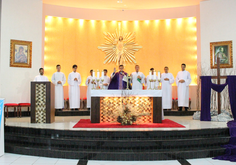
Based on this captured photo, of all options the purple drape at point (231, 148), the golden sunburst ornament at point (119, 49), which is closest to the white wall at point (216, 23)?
the golden sunburst ornament at point (119, 49)

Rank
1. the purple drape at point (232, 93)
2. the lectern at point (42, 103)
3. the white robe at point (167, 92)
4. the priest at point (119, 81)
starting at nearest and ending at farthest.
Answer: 1. the lectern at point (42, 103)
2. the purple drape at point (232, 93)
3. the priest at point (119, 81)
4. the white robe at point (167, 92)

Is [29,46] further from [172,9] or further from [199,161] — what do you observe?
[199,161]

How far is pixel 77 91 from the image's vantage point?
10.2 m

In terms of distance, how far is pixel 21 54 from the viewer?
974 cm

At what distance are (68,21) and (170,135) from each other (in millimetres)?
7835

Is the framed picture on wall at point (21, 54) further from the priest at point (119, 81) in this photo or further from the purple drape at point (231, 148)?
the purple drape at point (231, 148)

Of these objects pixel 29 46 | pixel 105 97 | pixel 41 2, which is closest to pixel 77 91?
pixel 29 46

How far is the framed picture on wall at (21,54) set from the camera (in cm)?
959

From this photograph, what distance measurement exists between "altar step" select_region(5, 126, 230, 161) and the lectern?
120 centimetres

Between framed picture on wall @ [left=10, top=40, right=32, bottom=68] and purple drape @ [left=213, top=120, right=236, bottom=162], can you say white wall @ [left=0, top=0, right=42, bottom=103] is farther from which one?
purple drape @ [left=213, top=120, right=236, bottom=162]

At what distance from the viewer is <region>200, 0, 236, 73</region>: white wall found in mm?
9875

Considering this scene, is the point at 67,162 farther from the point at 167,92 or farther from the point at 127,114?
the point at 167,92

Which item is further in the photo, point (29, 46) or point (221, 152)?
point (29, 46)

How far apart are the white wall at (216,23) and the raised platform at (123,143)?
5.16 metres
